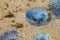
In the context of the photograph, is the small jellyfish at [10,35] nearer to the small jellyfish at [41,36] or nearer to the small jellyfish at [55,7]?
the small jellyfish at [41,36]

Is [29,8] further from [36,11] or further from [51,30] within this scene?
[51,30]

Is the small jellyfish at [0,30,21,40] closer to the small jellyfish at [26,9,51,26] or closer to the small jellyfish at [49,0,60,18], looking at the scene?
the small jellyfish at [26,9,51,26]

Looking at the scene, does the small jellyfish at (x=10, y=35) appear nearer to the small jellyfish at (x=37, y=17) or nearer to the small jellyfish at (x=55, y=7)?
the small jellyfish at (x=37, y=17)

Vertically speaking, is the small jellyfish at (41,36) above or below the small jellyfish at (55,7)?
below

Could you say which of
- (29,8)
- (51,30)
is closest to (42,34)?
(51,30)

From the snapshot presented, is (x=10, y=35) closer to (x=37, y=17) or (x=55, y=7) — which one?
(x=37, y=17)

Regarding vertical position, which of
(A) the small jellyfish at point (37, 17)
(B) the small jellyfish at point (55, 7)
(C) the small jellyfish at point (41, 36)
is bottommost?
(C) the small jellyfish at point (41, 36)

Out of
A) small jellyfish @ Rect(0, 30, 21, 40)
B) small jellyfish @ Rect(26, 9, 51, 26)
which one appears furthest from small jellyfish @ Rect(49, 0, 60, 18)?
small jellyfish @ Rect(0, 30, 21, 40)

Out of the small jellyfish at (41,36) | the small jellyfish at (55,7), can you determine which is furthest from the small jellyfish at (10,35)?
the small jellyfish at (55,7)
